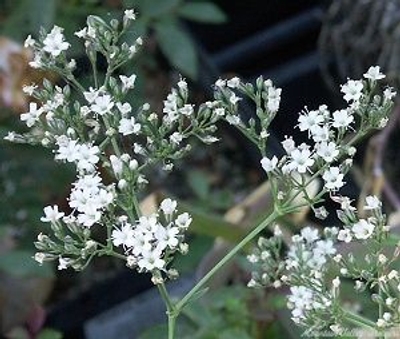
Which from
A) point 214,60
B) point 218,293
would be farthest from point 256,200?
point 214,60

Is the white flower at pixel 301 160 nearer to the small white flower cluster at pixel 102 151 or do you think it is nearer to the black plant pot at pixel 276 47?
the small white flower cluster at pixel 102 151

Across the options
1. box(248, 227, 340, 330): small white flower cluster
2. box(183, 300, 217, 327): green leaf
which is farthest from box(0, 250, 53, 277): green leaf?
box(248, 227, 340, 330): small white flower cluster

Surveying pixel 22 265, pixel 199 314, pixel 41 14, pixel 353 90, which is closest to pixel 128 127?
pixel 353 90

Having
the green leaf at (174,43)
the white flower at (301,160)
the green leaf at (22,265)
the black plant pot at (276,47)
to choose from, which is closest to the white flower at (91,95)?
the white flower at (301,160)

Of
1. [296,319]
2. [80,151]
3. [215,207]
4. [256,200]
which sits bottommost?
[215,207]

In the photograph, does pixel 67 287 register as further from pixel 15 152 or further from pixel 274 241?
pixel 274 241

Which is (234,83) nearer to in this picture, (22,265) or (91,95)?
(91,95)
